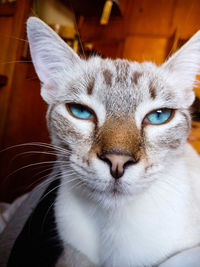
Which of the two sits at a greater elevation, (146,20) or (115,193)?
(146,20)

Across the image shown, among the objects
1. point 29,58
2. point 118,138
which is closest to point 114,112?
point 118,138

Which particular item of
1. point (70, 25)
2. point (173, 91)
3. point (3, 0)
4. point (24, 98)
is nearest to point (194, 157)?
point (173, 91)

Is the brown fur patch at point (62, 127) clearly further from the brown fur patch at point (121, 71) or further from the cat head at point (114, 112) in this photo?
the brown fur patch at point (121, 71)

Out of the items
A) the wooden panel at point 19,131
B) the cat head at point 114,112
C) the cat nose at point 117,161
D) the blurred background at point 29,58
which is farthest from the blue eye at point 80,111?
the wooden panel at point 19,131

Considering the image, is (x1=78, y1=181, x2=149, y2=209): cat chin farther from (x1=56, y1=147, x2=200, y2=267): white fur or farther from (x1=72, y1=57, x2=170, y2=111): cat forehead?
(x1=72, y1=57, x2=170, y2=111): cat forehead

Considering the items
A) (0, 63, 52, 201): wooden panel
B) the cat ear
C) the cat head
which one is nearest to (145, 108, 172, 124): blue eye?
the cat head

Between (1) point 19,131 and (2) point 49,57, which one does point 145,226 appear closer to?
(2) point 49,57
